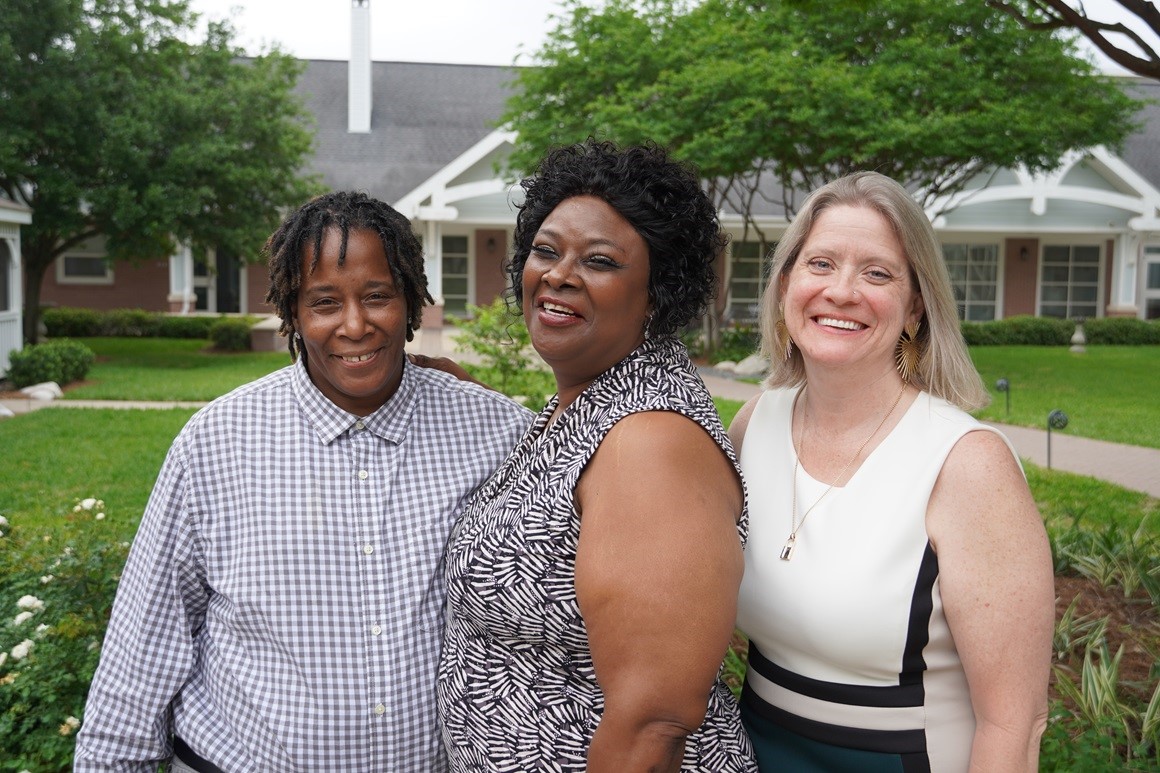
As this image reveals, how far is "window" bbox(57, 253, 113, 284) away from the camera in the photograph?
88.7ft

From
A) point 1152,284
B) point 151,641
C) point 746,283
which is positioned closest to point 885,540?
point 151,641

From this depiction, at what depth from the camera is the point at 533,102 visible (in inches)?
771

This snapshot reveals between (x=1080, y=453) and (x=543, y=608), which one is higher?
(x=543, y=608)

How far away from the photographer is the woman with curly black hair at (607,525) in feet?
5.52

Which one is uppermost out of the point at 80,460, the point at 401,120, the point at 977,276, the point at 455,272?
the point at 401,120

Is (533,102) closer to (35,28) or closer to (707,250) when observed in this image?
(35,28)

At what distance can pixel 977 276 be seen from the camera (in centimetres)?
2981

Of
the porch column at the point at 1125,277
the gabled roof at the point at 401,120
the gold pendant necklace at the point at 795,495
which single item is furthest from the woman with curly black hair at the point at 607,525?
the porch column at the point at 1125,277

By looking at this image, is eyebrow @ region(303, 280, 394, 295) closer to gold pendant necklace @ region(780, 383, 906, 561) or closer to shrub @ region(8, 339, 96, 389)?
gold pendant necklace @ region(780, 383, 906, 561)

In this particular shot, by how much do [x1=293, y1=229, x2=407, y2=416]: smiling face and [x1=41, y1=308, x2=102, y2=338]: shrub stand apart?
24.4 metres

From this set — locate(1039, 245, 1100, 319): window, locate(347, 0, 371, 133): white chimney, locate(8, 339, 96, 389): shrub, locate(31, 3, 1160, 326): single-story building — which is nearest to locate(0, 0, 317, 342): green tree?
locate(8, 339, 96, 389): shrub

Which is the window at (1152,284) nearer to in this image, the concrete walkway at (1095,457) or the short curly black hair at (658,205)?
the concrete walkway at (1095,457)

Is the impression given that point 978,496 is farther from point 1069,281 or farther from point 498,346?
point 1069,281

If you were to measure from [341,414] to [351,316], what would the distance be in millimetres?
223
